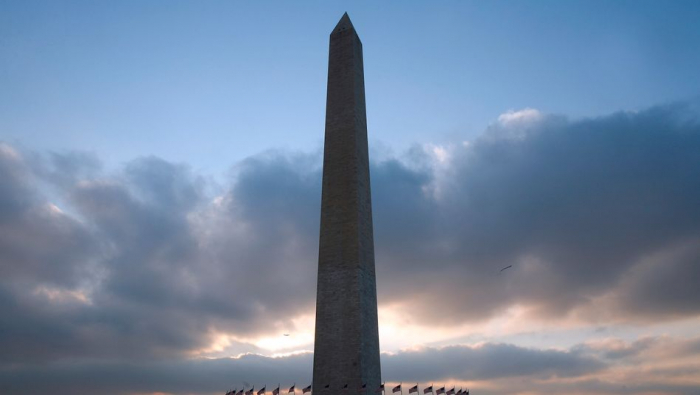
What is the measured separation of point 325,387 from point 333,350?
1.76 metres

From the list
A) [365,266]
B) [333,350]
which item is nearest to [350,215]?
[365,266]

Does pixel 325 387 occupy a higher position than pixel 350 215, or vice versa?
pixel 350 215

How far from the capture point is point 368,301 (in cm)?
2902

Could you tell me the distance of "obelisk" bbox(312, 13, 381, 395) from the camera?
27562mm

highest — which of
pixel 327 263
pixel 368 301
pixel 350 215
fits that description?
pixel 350 215

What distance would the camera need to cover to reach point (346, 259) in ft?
94.2

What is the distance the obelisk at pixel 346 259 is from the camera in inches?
1085

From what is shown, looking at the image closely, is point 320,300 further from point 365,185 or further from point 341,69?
point 341,69

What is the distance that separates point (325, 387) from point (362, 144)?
12985 millimetres

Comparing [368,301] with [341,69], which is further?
[341,69]

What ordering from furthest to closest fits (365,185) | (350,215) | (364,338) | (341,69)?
(341,69) < (365,185) < (350,215) < (364,338)

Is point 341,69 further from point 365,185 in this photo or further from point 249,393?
point 249,393

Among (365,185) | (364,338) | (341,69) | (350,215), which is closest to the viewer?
(364,338)

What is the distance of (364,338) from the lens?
27.6 meters
